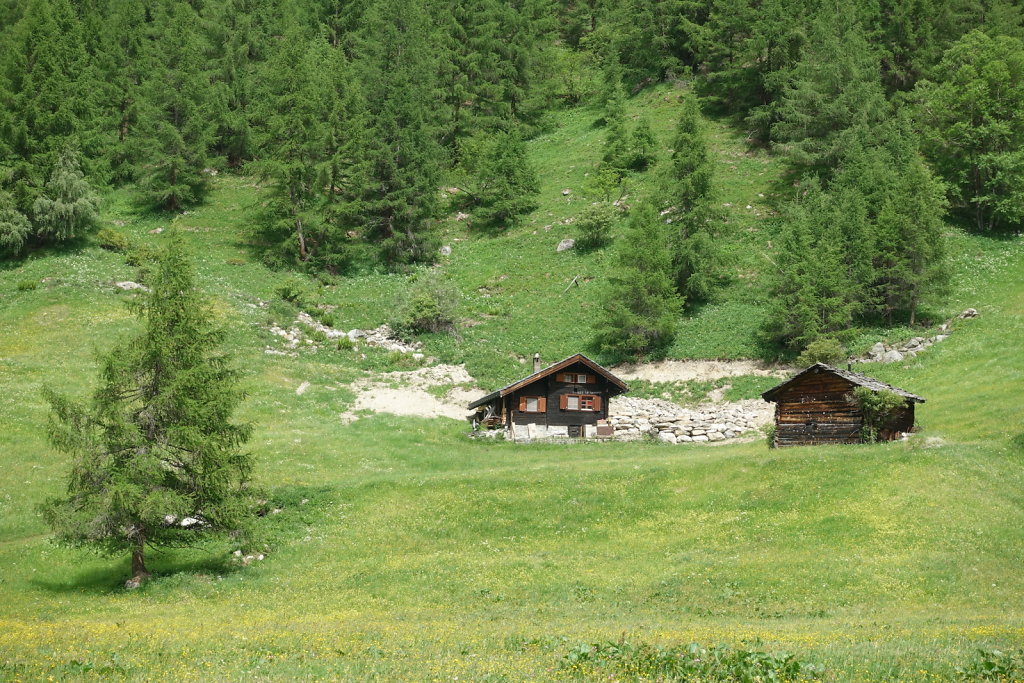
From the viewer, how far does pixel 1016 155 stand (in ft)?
227

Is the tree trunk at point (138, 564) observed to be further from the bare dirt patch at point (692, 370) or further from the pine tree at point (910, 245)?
the pine tree at point (910, 245)

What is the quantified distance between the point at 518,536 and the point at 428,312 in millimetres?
36939

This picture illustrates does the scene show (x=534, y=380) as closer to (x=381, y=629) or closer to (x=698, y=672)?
(x=381, y=629)

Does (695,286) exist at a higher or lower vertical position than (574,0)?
lower

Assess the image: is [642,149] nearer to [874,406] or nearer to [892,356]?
[892,356]

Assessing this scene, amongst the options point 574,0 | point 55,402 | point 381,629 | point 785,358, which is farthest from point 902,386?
point 574,0

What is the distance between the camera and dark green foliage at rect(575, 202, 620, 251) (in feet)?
264

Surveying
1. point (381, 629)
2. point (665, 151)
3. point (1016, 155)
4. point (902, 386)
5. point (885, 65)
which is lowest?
point (381, 629)

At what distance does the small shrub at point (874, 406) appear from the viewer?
4031 cm

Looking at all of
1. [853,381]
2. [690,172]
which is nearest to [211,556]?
[853,381]

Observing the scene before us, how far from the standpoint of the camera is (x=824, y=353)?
5509 cm

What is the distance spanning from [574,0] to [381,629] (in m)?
139

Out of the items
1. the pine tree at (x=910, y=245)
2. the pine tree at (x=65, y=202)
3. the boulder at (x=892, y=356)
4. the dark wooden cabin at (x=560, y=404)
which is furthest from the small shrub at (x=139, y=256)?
the pine tree at (x=910, y=245)

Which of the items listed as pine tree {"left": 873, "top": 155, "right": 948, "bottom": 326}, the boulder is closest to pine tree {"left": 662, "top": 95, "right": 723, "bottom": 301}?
pine tree {"left": 873, "top": 155, "right": 948, "bottom": 326}
